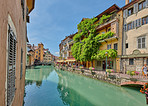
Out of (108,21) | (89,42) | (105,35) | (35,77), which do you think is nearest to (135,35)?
(105,35)

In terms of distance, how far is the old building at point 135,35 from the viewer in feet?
43.8

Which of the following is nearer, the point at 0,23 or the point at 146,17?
the point at 0,23

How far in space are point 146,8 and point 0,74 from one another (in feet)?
60.9

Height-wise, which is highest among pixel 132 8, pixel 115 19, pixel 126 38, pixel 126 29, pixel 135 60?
pixel 132 8

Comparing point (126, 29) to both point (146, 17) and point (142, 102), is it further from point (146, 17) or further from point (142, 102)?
point (142, 102)

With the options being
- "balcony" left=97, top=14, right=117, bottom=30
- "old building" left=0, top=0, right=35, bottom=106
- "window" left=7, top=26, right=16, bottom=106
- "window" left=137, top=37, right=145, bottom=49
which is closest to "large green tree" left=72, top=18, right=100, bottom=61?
"balcony" left=97, top=14, right=117, bottom=30

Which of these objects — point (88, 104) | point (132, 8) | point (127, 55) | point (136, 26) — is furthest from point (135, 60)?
Result: point (88, 104)

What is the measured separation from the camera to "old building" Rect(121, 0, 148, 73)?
43.8ft

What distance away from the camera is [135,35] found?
14.5 metres

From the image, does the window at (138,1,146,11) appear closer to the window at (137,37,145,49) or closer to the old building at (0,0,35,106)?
the window at (137,37,145,49)

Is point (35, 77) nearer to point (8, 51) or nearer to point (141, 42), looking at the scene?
point (8, 51)

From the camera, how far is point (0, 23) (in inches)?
46.1

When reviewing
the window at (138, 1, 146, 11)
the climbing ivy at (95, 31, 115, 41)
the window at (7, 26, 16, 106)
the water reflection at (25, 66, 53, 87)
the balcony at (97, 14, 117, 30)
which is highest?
the window at (138, 1, 146, 11)

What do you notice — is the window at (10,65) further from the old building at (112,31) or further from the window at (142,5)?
the window at (142,5)
